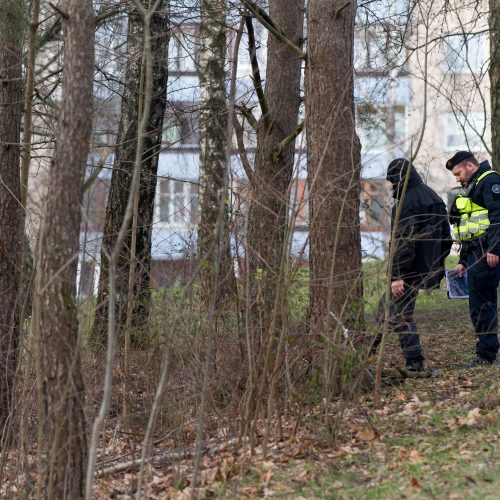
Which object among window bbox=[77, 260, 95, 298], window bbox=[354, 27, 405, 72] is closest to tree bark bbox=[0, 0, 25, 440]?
window bbox=[77, 260, 95, 298]

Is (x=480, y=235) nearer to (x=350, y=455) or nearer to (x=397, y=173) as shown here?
(x=397, y=173)

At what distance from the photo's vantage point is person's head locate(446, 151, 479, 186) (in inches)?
333

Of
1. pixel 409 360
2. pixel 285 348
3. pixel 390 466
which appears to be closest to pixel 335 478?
pixel 390 466

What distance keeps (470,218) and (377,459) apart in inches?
119

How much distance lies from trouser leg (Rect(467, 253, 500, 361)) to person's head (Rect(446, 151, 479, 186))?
2.31ft

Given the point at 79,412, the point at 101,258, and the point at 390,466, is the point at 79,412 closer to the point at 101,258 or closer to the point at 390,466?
the point at 390,466

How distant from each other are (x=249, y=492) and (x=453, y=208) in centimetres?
375

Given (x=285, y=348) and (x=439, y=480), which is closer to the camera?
(x=439, y=480)

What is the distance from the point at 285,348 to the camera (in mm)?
6320

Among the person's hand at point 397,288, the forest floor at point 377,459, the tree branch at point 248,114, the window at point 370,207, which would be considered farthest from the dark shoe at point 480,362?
the tree branch at point 248,114

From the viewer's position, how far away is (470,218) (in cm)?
839

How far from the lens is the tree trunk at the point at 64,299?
5418 millimetres

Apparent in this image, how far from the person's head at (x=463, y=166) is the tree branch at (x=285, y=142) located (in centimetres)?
181

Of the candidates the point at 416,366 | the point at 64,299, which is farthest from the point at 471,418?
the point at 64,299
